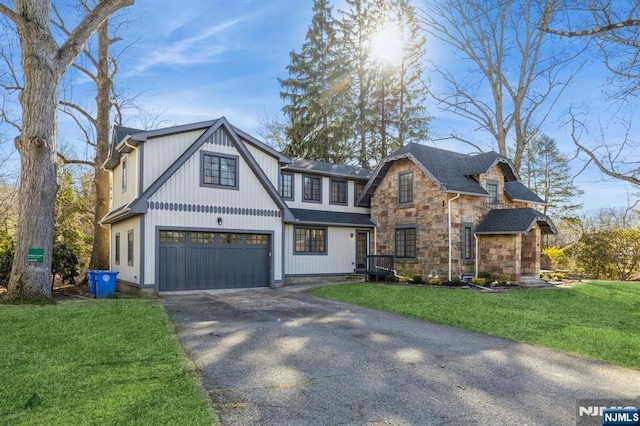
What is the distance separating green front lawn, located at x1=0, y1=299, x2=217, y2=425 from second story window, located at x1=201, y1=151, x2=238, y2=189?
268 inches

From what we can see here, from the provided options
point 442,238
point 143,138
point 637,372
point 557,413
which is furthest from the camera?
point 442,238

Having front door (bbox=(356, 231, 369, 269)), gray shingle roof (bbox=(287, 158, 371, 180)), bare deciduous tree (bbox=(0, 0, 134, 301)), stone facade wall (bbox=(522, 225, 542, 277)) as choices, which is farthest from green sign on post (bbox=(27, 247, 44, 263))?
stone facade wall (bbox=(522, 225, 542, 277))

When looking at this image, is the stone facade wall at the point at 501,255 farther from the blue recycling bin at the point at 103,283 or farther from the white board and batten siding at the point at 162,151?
the blue recycling bin at the point at 103,283

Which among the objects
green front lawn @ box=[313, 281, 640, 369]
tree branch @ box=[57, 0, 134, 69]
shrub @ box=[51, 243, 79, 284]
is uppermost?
tree branch @ box=[57, 0, 134, 69]

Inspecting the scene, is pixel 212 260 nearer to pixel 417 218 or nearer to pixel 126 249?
pixel 126 249

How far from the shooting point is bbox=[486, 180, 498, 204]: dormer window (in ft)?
58.8

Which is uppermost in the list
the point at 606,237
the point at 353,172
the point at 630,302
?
the point at 353,172

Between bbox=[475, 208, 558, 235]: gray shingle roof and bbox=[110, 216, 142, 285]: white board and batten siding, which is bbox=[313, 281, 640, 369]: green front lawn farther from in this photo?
bbox=[110, 216, 142, 285]: white board and batten siding

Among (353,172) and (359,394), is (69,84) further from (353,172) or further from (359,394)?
(359,394)

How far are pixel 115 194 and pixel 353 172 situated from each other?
10.4m

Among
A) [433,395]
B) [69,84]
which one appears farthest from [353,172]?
[433,395]

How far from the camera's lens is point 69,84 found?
1936 cm

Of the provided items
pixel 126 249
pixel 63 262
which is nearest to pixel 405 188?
pixel 126 249

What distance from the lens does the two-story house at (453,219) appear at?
1592 centimetres
